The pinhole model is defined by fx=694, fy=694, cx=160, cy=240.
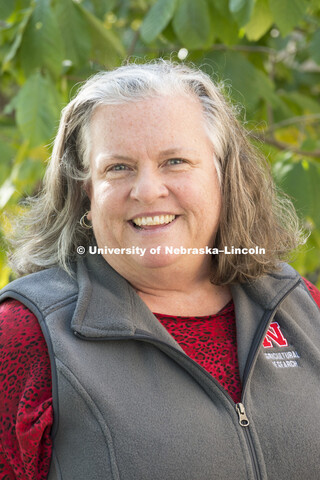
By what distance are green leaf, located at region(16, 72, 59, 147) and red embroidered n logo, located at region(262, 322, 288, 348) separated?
3.54ft

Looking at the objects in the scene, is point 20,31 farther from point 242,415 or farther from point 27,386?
point 242,415

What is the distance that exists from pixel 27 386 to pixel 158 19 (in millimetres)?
1443

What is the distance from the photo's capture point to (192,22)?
2.39 m

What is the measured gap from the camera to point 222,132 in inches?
68.2

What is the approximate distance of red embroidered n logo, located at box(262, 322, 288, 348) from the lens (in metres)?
1.69

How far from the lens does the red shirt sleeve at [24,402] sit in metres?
1.40

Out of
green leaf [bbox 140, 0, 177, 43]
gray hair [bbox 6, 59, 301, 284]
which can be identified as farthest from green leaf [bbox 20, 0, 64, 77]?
gray hair [bbox 6, 59, 301, 284]

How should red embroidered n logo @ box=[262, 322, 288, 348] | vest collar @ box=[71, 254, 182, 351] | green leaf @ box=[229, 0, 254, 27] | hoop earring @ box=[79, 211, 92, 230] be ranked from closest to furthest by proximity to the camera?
vest collar @ box=[71, 254, 182, 351]
red embroidered n logo @ box=[262, 322, 288, 348]
hoop earring @ box=[79, 211, 92, 230]
green leaf @ box=[229, 0, 254, 27]

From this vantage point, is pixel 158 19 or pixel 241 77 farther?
pixel 241 77

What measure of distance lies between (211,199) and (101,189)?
0.27 meters

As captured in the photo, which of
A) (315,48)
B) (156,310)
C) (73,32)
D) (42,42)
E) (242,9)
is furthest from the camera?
(315,48)

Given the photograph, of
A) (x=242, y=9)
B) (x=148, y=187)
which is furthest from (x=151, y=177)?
(x=242, y=9)

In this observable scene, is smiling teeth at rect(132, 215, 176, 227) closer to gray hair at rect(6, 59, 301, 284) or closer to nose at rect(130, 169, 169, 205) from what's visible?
nose at rect(130, 169, 169, 205)

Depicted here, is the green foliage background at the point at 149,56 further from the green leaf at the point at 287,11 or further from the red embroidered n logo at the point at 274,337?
the red embroidered n logo at the point at 274,337
